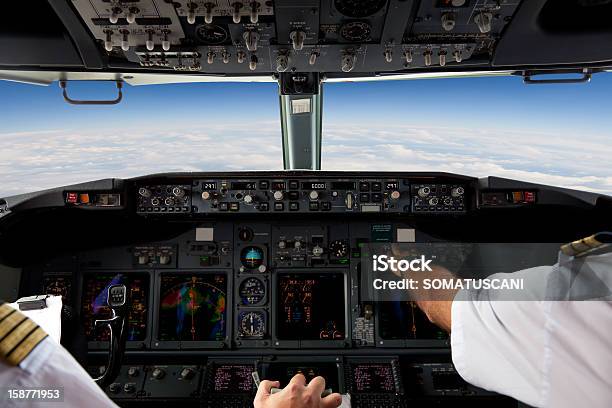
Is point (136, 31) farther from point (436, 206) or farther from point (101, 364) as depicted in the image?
point (101, 364)

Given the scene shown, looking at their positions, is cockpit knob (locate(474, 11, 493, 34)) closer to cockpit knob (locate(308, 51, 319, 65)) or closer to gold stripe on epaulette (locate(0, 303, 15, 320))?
cockpit knob (locate(308, 51, 319, 65))

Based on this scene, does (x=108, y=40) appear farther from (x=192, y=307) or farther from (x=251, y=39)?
(x=192, y=307)

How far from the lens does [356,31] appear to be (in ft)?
5.78

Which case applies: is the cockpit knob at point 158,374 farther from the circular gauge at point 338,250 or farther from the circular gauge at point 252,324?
the circular gauge at point 338,250

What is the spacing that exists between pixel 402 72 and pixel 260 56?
0.73m

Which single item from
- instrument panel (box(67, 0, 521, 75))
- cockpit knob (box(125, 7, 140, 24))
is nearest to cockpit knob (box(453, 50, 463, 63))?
instrument panel (box(67, 0, 521, 75))

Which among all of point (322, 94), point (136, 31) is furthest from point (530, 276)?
point (322, 94)

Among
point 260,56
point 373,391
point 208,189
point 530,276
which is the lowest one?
point 373,391

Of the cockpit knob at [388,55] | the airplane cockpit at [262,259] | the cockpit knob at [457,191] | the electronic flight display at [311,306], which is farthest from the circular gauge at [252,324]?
the cockpit knob at [388,55]

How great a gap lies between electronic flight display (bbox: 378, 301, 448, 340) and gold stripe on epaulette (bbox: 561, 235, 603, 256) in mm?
2222

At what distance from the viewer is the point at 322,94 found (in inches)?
138

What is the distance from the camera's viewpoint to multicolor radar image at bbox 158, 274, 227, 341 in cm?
328

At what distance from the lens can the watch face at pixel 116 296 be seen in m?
2.86

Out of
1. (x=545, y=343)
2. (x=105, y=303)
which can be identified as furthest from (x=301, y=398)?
(x=105, y=303)
